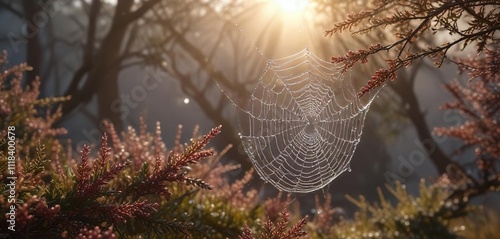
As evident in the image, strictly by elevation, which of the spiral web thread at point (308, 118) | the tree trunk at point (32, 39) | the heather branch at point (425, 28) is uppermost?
the tree trunk at point (32, 39)

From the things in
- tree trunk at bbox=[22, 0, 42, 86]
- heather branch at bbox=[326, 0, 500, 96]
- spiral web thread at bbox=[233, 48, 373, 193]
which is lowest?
heather branch at bbox=[326, 0, 500, 96]

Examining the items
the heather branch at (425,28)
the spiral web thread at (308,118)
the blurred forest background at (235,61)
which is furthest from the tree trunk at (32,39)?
the heather branch at (425,28)

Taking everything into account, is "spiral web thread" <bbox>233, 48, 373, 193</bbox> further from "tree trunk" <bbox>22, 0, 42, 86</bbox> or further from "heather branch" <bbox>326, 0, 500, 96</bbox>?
"tree trunk" <bbox>22, 0, 42, 86</bbox>

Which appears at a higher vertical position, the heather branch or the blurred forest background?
the blurred forest background

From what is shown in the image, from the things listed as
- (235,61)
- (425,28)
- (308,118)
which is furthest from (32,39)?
(425,28)

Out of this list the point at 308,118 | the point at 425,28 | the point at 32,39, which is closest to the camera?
the point at 425,28

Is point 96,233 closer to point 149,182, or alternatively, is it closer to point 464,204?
point 149,182

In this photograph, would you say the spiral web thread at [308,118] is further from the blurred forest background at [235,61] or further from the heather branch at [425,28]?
the heather branch at [425,28]

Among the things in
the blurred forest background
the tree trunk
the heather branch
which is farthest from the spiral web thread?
the tree trunk

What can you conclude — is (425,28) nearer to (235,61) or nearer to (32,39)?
(235,61)

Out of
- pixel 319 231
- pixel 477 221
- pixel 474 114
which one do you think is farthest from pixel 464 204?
pixel 319 231

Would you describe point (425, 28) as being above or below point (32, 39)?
below
